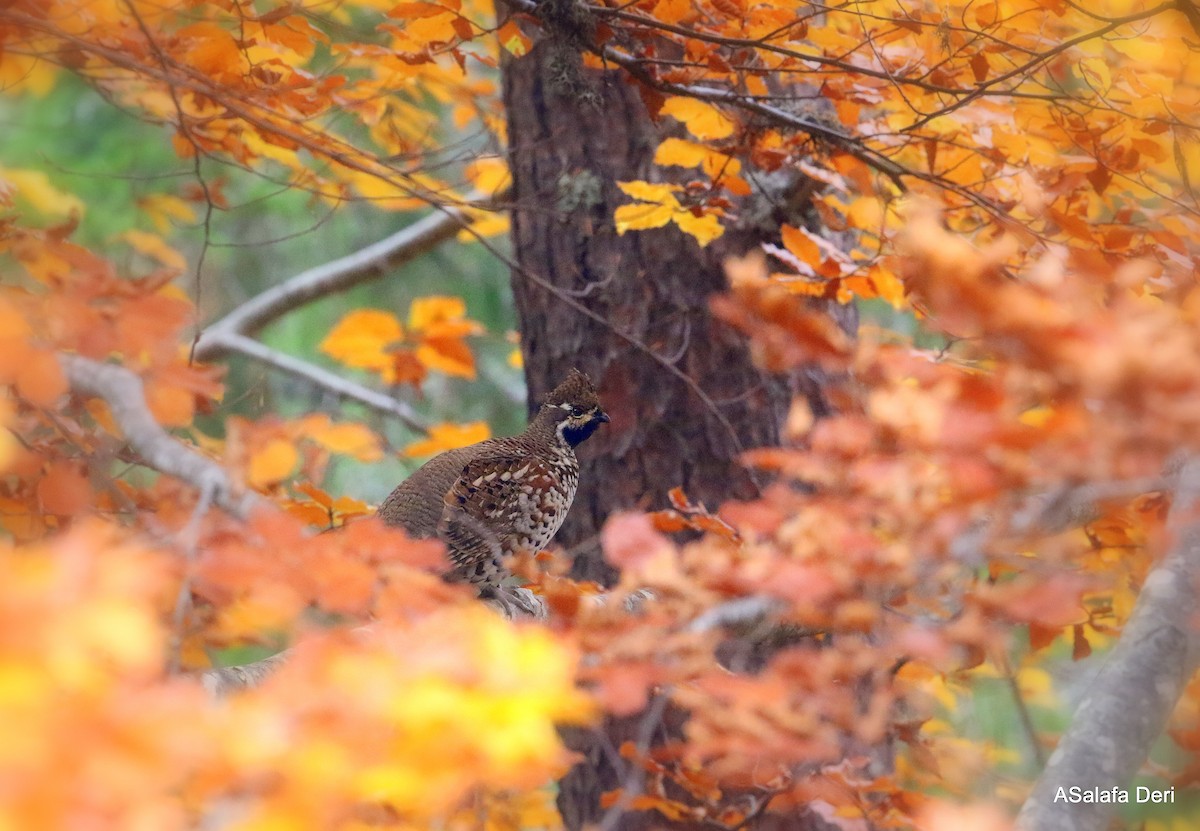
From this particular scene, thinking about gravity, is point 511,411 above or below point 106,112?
below

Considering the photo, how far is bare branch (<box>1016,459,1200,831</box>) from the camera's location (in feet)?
7.34

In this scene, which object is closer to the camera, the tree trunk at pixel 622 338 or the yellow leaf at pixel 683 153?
the yellow leaf at pixel 683 153

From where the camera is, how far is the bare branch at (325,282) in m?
5.29

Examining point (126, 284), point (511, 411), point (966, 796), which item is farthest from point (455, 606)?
point (511, 411)

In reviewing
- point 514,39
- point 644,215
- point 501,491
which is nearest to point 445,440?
point 501,491

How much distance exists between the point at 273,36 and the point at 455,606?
1811 mm

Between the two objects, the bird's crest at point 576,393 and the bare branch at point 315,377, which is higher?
the bird's crest at point 576,393

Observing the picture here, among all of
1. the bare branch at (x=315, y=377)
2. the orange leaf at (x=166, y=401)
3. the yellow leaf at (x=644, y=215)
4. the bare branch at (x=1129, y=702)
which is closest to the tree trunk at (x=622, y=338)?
the yellow leaf at (x=644, y=215)

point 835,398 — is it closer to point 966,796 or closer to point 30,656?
point 30,656

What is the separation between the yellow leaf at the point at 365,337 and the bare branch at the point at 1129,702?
3.29 meters

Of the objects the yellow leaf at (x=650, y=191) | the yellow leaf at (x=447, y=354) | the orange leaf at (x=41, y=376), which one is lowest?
the yellow leaf at (x=447, y=354)

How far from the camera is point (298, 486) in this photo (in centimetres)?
324

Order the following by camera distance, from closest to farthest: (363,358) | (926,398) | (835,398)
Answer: (926,398), (835,398), (363,358)

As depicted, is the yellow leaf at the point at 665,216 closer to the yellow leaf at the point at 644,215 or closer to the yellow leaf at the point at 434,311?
the yellow leaf at the point at 644,215
